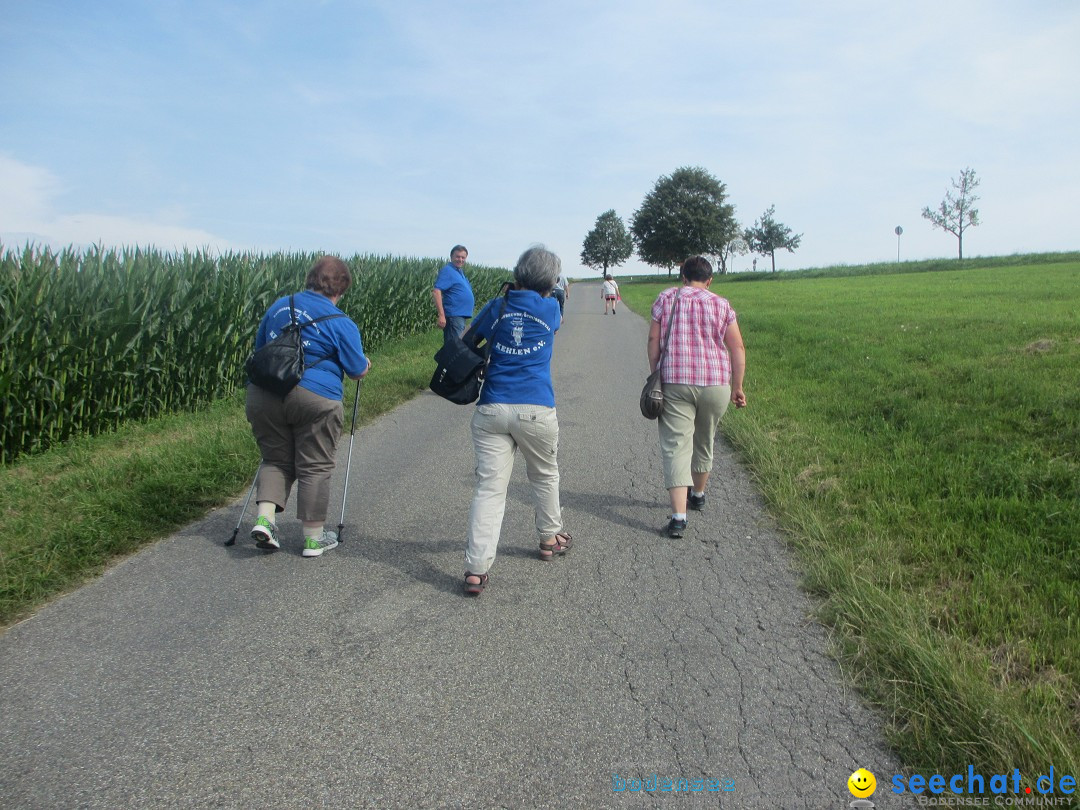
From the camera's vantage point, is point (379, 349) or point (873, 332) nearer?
point (873, 332)

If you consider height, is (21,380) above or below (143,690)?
above

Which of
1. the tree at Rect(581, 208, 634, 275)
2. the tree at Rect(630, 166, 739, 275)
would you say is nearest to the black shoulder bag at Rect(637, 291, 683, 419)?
the tree at Rect(630, 166, 739, 275)

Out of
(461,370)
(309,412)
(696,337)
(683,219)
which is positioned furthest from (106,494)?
(683,219)

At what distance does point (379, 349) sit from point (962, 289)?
19136 millimetres

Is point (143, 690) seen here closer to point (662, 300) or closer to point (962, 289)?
point (662, 300)

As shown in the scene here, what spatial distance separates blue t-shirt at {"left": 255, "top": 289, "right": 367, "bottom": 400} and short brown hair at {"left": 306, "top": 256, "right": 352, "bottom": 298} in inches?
1.8

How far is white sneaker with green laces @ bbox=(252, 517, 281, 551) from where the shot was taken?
4.41 m

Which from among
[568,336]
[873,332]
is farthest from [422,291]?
[873,332]

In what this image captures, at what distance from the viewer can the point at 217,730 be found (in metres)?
2.78

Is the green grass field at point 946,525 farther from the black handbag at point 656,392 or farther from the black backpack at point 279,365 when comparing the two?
the black backpack at point 279,365

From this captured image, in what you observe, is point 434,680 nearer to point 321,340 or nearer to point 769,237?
point 321,340

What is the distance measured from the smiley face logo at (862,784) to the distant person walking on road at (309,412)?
3.22 meters

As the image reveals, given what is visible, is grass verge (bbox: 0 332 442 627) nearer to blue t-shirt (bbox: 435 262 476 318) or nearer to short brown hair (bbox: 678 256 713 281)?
blue t-shirt (bbox: 435 262 476 318)

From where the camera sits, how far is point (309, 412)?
450 centimetres
